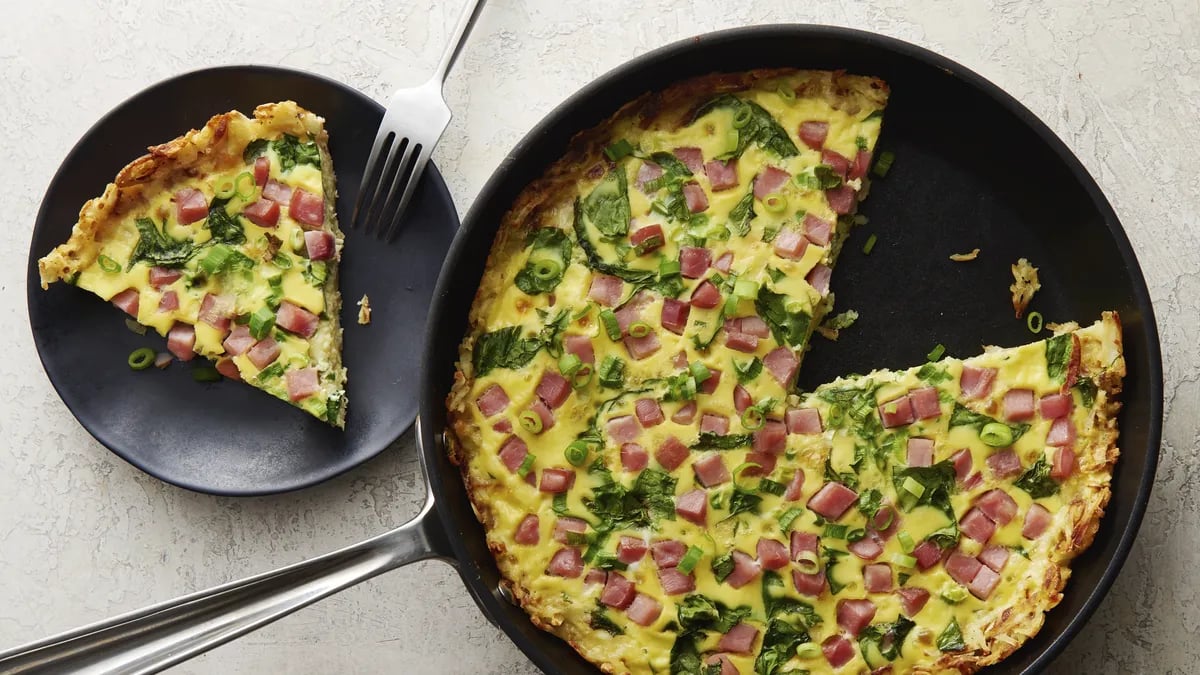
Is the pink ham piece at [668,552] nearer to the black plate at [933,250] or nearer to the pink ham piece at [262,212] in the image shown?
the black plate at [933,250]

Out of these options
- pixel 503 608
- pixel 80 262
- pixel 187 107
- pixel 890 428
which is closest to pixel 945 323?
pixel 890 428

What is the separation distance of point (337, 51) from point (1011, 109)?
2735 millimetres

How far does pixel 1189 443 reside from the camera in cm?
405

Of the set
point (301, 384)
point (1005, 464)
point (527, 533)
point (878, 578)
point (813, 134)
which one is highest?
point (813, 134)

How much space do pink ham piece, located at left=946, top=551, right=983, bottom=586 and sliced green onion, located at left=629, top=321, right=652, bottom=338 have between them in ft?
4.61

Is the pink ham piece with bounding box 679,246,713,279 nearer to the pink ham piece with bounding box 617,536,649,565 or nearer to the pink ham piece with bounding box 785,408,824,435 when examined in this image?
the pink ham piece with bounding box 785,408,824,435

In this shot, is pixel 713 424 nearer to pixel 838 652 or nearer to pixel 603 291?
pixel 603 291

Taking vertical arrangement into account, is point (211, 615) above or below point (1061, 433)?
below

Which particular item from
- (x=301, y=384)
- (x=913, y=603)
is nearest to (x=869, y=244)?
(x=913, y=603)

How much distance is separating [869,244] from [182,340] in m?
2.86

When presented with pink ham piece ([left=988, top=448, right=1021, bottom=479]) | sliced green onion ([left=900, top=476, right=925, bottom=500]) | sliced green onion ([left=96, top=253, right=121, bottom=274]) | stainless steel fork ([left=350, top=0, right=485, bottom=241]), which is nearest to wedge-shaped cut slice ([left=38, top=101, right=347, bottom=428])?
sliced green onion ([left=96, top=253, right=121, bottom=274])

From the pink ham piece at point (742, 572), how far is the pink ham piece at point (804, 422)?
1.68 ft

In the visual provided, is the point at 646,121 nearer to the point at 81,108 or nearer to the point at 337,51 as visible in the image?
the point at 337,51

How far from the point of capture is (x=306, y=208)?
4.28 m
